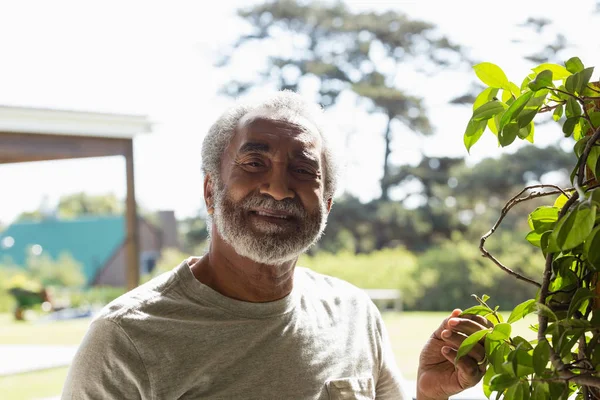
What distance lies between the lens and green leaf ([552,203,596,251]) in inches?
24.5

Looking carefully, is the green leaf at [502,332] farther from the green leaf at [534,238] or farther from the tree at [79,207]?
the tree at [79,207]

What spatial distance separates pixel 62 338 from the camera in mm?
9320

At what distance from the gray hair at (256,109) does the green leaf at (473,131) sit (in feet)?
1.96

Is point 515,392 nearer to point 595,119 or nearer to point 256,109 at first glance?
point 595,119

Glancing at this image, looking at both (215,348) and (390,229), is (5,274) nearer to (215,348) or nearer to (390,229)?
(390,229)

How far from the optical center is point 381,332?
60.7 inches

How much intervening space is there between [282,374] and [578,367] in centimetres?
70

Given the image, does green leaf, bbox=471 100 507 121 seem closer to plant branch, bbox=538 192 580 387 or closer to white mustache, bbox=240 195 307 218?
plant branch, bbox=538 192 580 387

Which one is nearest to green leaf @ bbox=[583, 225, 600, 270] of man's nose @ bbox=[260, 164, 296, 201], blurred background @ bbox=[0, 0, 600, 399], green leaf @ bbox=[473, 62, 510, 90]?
green leaf @ bbox=[473, 62, 510, 90]

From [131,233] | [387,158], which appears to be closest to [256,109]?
[131,233]

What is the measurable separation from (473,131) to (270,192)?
0.53 m

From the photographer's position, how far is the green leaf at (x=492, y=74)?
0.80 meters

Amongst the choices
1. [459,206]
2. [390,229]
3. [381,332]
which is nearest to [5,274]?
[390,229]

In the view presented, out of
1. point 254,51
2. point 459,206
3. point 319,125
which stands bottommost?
point 459,206
